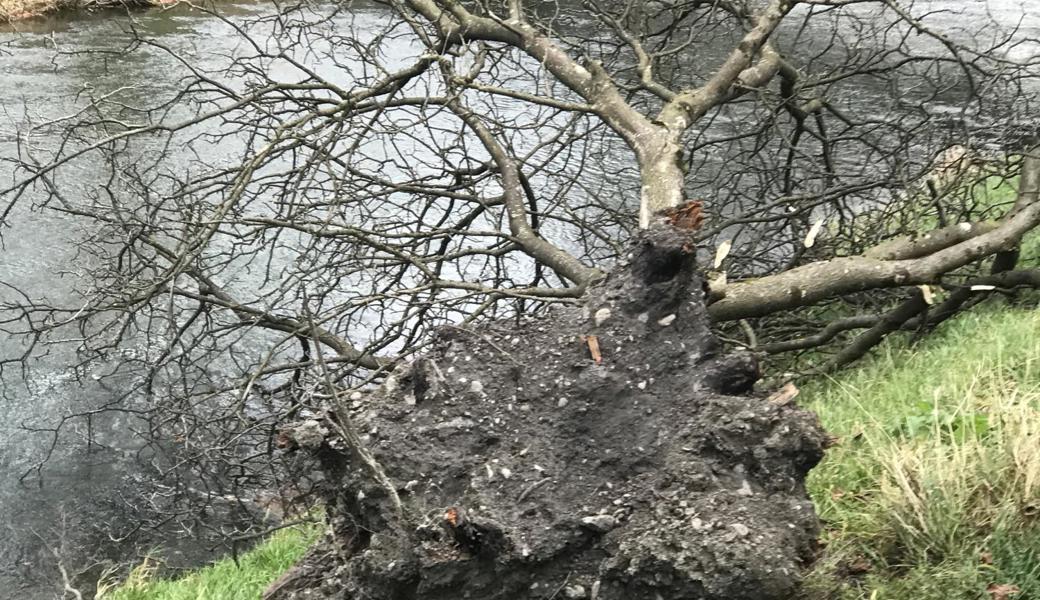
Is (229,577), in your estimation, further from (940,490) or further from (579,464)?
(940,490)

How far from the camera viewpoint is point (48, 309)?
493cm

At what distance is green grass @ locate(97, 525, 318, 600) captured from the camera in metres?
4.71

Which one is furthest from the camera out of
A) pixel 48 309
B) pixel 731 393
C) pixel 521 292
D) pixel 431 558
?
pixel 48 309

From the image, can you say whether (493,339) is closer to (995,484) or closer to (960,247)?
(995,484)

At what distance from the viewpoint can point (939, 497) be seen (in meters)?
2.57

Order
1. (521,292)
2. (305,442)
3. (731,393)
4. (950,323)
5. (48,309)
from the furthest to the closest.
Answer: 1. (950,323)
2. (48,309)
3. (521,292)
4. (731,393)
5. (305,442)

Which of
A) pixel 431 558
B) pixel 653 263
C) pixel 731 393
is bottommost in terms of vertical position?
pixel 431 558

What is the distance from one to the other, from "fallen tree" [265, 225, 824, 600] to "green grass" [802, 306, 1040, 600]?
1.44ft

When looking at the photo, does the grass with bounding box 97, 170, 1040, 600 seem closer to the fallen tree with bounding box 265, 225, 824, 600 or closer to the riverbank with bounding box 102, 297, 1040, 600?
the riverbank with bounding box 102, 297, 1040, 600

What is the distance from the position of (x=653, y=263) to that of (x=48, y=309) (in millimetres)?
3680

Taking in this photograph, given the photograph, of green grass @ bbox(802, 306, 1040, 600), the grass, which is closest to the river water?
the grass

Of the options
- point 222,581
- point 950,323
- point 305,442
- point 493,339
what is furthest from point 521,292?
point 950,323

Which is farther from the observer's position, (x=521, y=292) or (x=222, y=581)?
(x=222, y=581)

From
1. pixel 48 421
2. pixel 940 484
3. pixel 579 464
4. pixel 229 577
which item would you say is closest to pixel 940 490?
pixel 940 484
